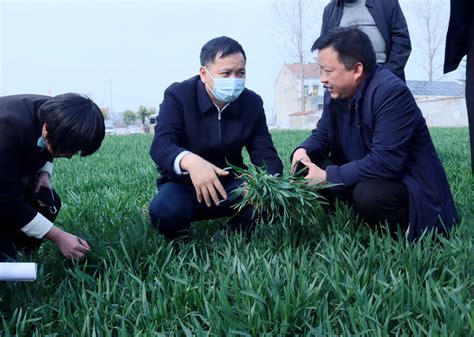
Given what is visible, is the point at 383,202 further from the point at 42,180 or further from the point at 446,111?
the point at 446,111

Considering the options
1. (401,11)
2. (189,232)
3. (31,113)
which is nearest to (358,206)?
(189,232)

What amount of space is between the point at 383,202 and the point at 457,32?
3.95 feet

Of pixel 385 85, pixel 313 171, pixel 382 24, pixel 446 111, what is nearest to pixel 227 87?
pixel 313 171

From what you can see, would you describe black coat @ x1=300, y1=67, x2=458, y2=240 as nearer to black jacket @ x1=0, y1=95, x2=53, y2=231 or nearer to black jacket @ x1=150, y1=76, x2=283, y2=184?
black jacket @ x1=150, y1=76, x2=283, y2=184

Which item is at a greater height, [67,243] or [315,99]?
[67,243]

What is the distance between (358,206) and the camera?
2514 millimetres

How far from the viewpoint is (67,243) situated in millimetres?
2256

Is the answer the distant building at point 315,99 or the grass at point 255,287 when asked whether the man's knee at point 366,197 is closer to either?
the grass at point 255,287

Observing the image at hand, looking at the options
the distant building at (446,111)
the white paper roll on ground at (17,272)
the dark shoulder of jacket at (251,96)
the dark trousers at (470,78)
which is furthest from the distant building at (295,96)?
the white paper roll on ground at (17,272)

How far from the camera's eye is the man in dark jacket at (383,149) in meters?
2.41

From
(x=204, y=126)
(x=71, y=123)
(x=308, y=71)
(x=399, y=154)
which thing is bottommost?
(x=308, y=71)

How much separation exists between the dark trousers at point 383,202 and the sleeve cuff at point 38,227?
1.36m

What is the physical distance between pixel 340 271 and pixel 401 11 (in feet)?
8.08

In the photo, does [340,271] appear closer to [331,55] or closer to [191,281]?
[191,281]
